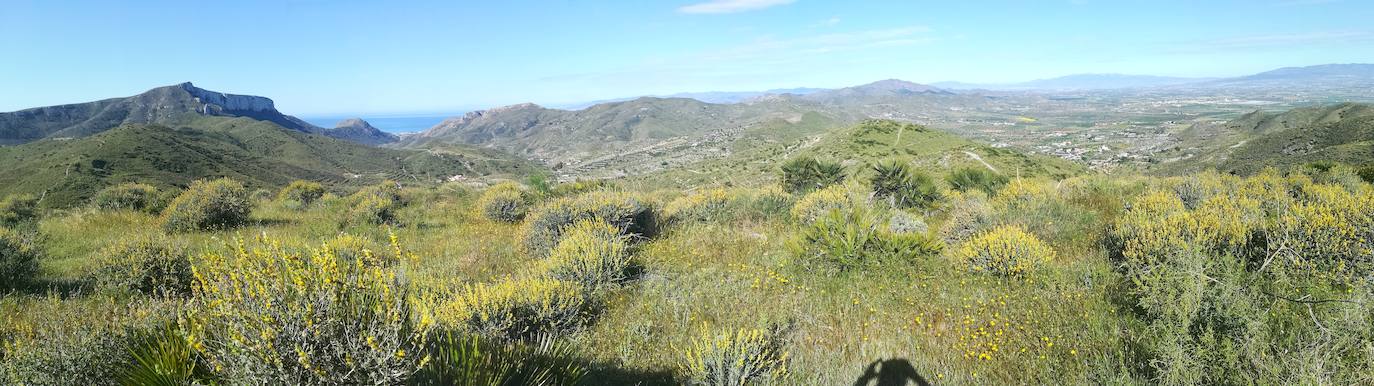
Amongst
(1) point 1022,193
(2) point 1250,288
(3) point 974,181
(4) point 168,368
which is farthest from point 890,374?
(3) point 974,181

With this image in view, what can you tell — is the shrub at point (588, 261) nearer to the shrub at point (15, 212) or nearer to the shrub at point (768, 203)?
the shrub at point (768, 203)

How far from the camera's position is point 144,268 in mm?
5477

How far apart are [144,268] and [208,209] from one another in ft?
15.9

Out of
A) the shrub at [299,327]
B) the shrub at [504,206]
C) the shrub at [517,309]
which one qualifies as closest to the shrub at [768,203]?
the shrub at [504,206]

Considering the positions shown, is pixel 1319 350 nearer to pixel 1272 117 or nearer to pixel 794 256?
pixel 794 256

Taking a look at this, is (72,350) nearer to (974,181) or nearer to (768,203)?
(768,203)

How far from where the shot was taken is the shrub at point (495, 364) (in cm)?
271

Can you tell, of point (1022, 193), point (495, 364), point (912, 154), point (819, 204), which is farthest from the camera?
point (912, 154)

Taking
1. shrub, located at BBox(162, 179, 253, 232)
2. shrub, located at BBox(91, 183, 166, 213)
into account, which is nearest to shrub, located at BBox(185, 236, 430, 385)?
shrub, located at BBox(162, 179, 253, 232)

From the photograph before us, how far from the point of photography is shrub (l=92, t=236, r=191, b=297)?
538 centimetres

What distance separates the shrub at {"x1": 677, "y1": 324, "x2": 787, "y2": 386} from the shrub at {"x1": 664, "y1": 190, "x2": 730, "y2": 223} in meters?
5.87

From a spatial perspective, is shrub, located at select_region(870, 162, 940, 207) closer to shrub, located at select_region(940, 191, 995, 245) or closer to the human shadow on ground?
shrub, located at select_region(940, 191, 995, 245)

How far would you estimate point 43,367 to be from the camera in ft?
9.12

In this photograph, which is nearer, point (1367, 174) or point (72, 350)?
point (72, 350)
